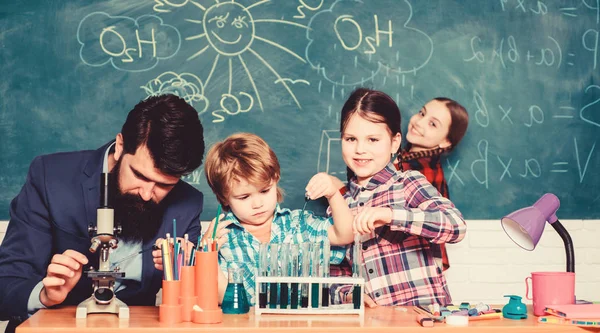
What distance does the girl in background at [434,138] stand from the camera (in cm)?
334

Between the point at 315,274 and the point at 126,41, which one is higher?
the point at 126,41

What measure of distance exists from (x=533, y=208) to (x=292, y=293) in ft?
2.53

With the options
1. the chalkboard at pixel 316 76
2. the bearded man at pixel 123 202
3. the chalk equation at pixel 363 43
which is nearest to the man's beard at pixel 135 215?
the bearded man at pixel 123 202

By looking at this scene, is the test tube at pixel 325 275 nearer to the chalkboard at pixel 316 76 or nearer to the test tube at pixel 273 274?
the test tube at pixel 273 274

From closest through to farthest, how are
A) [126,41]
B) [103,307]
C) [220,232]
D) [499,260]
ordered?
[103,307] → [220,232] → [126,41] → [499,260]

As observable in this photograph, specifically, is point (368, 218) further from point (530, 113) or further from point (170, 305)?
point (530, 113)

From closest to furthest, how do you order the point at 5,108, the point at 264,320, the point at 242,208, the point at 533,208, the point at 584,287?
1. the point at 264,320
2. the point at 533,208
3. the point at 242,208
4. the point at 5,108
5. the point at 584,287

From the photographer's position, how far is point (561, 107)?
11.5ft

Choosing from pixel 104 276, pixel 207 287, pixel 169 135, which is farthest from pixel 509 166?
pixel 104 276

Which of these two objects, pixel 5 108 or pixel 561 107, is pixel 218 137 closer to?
pixel 5 108

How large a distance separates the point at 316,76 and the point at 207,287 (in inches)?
65.9

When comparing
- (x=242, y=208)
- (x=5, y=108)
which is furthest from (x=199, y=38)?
(x=242, y=208)

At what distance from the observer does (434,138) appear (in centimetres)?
335

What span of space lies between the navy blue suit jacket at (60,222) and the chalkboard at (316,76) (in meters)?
0.83
